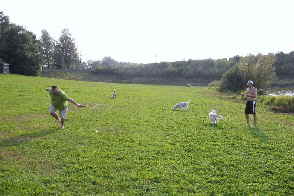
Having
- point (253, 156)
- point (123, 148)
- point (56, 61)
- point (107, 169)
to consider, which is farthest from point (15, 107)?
point (56, 61)

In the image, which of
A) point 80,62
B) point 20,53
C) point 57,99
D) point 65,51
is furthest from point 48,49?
point 57,99

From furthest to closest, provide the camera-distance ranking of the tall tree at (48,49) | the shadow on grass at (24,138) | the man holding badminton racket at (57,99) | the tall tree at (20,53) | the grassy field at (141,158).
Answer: the tall tree at (48,49) < the tall tree at (20,53) < the man holding badminton racket at (57,99) < the shadow on grass at (24,138) < the grassy field at (141,158)

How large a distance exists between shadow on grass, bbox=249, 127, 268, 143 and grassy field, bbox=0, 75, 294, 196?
5cm

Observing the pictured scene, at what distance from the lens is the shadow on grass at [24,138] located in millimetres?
9008

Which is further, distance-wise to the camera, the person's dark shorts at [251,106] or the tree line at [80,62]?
the tree line at [80,62]

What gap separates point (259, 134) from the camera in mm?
11484

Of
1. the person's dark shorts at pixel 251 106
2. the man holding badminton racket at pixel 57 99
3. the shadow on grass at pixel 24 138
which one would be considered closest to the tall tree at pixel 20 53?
the man holding badminton racket at pixel 57 99

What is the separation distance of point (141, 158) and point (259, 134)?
6228 millimetres

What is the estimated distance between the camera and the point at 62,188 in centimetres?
602

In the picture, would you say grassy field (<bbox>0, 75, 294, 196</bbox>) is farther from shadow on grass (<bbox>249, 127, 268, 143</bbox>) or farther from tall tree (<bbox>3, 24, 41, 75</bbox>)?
tall tree (<bbox>3, 24, 41, 75</bbox>)

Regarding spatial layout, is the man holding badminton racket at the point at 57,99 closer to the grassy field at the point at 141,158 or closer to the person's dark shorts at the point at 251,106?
the grassy field at the point at 141,158

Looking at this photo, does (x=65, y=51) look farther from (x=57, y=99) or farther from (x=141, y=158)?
(x=141, y=158)

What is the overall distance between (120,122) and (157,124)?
1921mm

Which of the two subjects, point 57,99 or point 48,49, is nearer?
point 57,99
